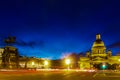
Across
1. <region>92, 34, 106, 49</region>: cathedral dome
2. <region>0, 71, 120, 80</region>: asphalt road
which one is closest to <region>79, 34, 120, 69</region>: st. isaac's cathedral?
<region>92, 34, 106, 49</region>: cathedral dome

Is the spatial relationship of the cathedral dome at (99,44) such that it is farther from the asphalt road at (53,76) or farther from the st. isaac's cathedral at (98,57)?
the asphalt road at (53,76)

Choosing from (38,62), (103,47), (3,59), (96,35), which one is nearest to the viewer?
(3,59)

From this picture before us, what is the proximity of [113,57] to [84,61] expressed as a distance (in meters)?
19.4

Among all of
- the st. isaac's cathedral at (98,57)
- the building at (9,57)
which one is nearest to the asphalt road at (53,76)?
the building at (9,57)

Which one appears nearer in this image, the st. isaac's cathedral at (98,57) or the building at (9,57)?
the building at (9,57)

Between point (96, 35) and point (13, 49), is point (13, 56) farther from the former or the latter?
point (96, 35)

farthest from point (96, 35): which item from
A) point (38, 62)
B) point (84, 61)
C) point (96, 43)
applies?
point (38, 62)

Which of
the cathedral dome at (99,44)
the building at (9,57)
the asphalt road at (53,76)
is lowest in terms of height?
the asphalt road at (53,76)

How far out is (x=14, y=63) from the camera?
4321 inches

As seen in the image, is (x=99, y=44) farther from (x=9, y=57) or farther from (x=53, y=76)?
(x=53, y=76)

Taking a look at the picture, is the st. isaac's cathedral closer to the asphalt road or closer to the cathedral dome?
the cathedral dome

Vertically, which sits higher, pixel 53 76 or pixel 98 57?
pixel 98 57

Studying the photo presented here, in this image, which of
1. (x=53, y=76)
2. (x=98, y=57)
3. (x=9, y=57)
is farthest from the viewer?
(x=98, y=57)

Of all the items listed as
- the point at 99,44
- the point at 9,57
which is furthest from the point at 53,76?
the point at 99,44
